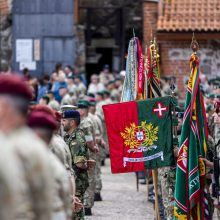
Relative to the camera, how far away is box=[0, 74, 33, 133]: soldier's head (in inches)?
275

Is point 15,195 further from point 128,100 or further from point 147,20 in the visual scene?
point 147,20

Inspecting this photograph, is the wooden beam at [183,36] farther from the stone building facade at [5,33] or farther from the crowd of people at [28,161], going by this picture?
the crowd of people at [28,161]

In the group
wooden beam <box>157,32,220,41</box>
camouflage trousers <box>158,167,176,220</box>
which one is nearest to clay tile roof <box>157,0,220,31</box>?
wooden beam <box>157,32,220,41</box>

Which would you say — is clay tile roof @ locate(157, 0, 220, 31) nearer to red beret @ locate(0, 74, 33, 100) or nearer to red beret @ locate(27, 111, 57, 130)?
red beret @ locate(27, 111, 57, 130)

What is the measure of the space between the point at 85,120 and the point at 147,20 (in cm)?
1383

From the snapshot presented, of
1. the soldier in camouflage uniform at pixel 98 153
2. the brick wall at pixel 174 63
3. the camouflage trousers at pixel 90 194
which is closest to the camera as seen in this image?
the camouflage trousers at pixel 90 194

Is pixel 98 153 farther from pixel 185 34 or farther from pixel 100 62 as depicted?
pixel 100 62

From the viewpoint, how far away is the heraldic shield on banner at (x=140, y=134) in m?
14.4

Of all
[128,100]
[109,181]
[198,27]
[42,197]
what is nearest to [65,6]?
[198,27]

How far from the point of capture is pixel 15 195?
673 cm

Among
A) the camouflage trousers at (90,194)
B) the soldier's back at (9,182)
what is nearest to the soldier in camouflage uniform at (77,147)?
the camouflage trousers at (90,194)

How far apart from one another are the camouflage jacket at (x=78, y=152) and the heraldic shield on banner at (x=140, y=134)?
467 mm

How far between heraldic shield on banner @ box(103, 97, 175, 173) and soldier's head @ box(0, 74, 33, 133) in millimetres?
7309

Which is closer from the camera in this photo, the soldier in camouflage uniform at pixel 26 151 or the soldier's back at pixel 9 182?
the soldier's back at pixel 9 182
